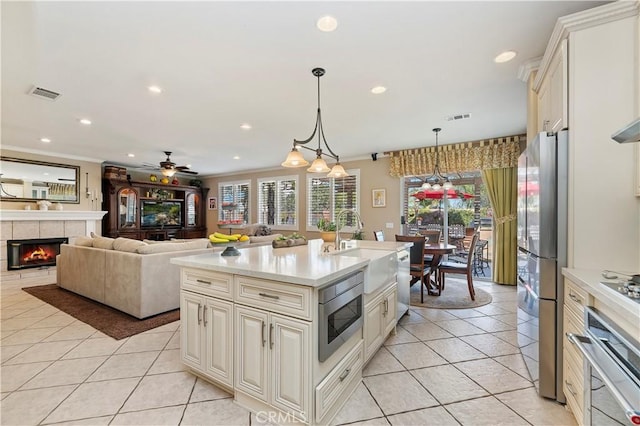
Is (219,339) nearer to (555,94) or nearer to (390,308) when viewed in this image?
(390,308)

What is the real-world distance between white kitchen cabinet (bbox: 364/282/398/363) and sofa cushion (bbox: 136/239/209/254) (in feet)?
8.84

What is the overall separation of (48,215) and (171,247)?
15.5ft

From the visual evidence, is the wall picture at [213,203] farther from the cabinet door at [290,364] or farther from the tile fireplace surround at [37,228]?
the cabinet door at [290,364]

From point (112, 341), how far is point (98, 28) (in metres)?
2.80

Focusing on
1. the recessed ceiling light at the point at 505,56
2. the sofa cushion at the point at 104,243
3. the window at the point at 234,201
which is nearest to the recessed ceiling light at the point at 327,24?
the recessed ceiling light at the point at 505,56

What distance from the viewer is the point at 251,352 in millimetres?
1762

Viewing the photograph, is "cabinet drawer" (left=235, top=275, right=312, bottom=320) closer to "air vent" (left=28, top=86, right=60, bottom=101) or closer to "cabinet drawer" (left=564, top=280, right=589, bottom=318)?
"cabinet drawer" (left=564, top=280, right=589, bottom=318)

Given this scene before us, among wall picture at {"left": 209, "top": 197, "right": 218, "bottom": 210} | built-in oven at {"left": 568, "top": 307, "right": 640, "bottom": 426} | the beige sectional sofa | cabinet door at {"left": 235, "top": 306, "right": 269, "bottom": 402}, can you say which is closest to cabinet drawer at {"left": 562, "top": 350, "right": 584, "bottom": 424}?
built-in oven at {"left": 568, "top": 307, "right": 640, "bottom": 426}

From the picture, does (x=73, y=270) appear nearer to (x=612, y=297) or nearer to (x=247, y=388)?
(x=247, y=388)

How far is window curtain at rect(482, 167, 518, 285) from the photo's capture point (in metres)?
4.87

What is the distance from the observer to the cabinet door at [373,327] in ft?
7.28

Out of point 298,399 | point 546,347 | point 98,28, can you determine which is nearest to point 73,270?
point 98,28

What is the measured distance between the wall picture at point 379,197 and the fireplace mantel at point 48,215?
265 inches

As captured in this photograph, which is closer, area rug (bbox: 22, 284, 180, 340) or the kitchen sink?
the kitchen sink
